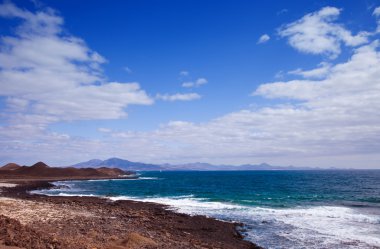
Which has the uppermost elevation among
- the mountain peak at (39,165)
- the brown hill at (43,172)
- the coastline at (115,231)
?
the mountain peak at (39,165)

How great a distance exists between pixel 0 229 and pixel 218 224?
15.3 m

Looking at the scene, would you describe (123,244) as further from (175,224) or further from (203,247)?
(175,224)

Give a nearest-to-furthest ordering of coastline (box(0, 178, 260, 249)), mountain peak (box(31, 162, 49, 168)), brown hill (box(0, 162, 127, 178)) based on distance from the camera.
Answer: coastline (box(0, 178, 260, 249))
brown hill (box(0, 162, 127, 178))
mountain peak (box(31, 162, 49, 168))

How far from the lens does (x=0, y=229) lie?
44.3 ft

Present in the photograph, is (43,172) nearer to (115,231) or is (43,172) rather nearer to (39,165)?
(39,165)

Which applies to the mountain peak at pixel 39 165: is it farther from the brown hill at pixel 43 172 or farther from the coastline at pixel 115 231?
the coastline at pixel 115 231

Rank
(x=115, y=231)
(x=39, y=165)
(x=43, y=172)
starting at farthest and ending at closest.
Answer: (x=39, y=165) < (x=43, y=172) < (x=115, y=231)

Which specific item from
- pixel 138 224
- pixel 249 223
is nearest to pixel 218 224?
pixel 249 223

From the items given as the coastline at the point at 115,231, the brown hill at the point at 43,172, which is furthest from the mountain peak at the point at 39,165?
the coastline at the point at 115,231

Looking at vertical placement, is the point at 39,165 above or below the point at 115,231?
above

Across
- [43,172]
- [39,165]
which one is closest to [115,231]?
[43,172]

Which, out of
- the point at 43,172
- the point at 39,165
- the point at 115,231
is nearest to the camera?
the point at 115,231

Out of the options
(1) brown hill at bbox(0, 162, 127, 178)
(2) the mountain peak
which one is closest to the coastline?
(1) brown hill at bbox(0, 162, 127, 178)

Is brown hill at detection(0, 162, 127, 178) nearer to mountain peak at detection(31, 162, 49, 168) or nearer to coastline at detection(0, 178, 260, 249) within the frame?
mountain peak at detection(31, 162, 49, 168)
